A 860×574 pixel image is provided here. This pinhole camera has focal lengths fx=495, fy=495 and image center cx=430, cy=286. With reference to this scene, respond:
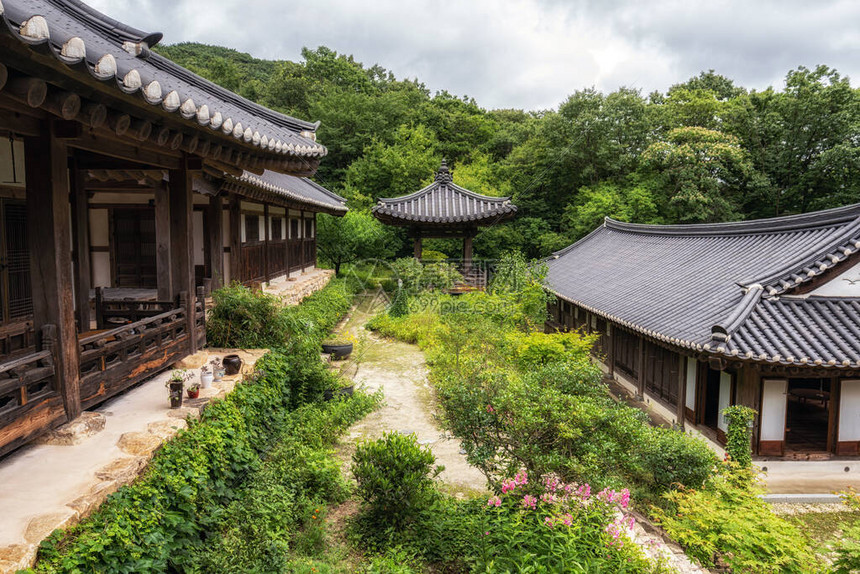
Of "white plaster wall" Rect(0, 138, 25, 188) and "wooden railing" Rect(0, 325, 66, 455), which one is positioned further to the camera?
"white plaster wall" Rect(0, 138, 25, 188)

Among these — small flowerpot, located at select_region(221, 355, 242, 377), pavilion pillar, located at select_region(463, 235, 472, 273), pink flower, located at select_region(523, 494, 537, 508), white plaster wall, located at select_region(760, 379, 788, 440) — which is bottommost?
white plaster wall, located at select_region(760, 379, 788, 440)

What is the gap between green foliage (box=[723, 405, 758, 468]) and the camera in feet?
25.8

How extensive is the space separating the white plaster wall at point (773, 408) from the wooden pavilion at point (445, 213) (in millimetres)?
10979

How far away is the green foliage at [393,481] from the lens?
5422mm

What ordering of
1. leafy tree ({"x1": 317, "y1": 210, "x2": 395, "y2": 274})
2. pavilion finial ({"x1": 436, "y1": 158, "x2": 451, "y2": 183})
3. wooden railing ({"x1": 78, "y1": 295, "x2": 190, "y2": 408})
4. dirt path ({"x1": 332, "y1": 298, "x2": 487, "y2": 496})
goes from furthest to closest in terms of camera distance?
1. leafy tree ({"x1": 317, "y1": 210, "x2": 395, "y2": 274})
2. pavilion finial ({"x1": 436, "y1": 158, "x2": 451, "y2": 183})
3. dirt path ({"x1": 332, "y1": 298, "x2": 487, "y2": 496})
4. wooden railing ({"x1": 78, "y1": 295, "x2": 190, "y2": 408})

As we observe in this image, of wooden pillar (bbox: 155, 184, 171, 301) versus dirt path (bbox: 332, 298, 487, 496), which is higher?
wooden pillar (bbox: 155, 184, 171, 301)

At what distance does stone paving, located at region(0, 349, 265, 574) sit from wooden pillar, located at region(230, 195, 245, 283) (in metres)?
7.29

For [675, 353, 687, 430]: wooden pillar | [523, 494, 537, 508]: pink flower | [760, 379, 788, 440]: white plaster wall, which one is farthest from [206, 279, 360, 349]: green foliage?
[760, 379, 788, 440]: white plaster wall

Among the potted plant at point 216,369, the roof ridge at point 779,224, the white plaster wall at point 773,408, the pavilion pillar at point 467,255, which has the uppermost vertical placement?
the roof ridge at point 779,224

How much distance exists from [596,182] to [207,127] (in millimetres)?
Result: 28236

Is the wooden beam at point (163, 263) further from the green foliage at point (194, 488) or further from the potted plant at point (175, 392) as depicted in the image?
the potted plant at point (175, 392)

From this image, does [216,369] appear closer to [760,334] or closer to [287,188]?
A: [760,334]

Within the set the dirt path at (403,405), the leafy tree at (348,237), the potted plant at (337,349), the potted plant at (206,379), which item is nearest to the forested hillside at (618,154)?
the leafy tree at (348,237)

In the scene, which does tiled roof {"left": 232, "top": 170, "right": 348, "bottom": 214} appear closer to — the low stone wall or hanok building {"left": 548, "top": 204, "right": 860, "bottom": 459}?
the low stone wall
